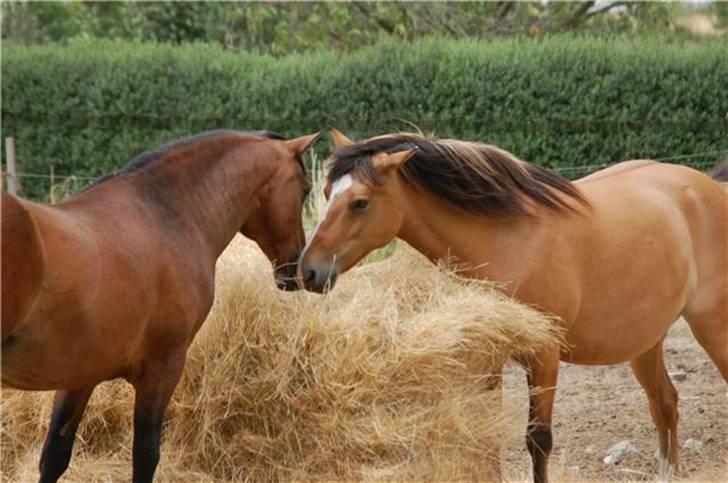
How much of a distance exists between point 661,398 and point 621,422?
0.76 meters

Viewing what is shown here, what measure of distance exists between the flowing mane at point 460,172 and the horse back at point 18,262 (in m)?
1.49

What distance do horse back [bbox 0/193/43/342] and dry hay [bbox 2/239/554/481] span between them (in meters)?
Result: 1.32

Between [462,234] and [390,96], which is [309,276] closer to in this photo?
[462,234]

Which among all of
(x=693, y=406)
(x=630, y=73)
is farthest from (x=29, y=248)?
(x=630, y=73)

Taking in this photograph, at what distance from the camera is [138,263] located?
12.7ft

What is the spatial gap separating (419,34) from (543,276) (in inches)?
433

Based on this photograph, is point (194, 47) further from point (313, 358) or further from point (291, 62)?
point (313, 358)

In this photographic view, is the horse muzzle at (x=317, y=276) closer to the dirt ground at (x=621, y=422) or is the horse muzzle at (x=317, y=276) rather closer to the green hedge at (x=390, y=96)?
the dirt ground at (x=621, y=422)

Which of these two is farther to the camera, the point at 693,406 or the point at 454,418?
the point at 693,406

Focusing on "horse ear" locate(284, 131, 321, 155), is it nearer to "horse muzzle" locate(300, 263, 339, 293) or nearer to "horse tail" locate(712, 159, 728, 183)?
"horse muzzle" locate(300, 263, 339, 293)

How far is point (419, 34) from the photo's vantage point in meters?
15.3

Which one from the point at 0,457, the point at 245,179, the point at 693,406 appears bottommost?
the point at 693,406

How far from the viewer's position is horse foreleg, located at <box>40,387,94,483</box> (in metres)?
4.24

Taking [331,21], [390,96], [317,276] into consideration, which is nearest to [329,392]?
[317,276]
